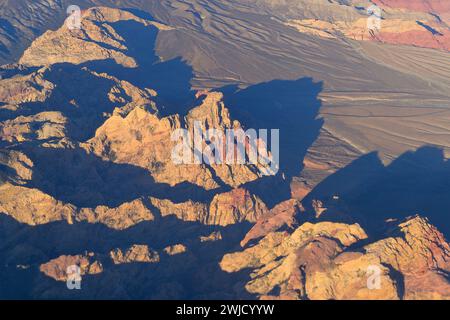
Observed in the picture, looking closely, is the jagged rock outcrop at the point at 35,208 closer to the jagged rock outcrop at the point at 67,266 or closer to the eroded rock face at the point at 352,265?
the jagged rock outcrop at the point at 67,266

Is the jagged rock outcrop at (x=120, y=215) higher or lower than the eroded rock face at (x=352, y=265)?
lower

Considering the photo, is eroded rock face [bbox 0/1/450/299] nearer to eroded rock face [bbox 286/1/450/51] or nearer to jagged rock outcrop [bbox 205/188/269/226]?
jagged rock outcrop [bbox 205/188/269/226]

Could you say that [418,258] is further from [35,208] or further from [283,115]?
[283,115]

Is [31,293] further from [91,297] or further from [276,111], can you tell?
[276,111]

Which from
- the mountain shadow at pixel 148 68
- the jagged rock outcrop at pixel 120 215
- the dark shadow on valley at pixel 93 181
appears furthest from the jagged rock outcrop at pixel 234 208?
the mountain shadow at pixel 148 68

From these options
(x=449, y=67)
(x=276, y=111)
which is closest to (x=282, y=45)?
(x=449, y=67)

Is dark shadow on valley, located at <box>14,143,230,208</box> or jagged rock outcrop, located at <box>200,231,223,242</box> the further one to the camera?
dark shadow on valley, located at <box>14,143,230,208</box>

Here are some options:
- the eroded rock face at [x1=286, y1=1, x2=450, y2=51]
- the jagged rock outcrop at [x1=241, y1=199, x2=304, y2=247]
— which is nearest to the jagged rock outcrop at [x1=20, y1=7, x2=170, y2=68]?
the eroded rock face at [x1=286, y1=1, x2=450, y2=51]
